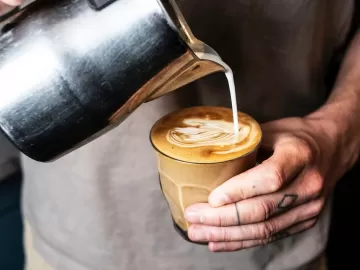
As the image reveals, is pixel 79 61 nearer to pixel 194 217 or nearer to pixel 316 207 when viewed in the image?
pixel 194 217

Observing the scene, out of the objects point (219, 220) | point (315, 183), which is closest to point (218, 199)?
point (219, 220)

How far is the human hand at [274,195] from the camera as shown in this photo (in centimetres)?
50

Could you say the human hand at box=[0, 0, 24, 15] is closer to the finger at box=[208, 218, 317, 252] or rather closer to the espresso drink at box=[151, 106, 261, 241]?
the espresso drink at box=[151, 106, 261, 241]

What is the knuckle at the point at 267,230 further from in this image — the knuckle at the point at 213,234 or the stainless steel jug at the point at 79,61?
the stainless steel jug at the point at 79,61

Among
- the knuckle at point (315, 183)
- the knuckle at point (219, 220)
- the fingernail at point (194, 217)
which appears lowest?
the knuckle at point (315, 183)

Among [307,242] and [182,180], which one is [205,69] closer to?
[182,180]

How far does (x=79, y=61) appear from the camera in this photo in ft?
1.38

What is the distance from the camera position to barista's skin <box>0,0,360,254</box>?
51 centimetres

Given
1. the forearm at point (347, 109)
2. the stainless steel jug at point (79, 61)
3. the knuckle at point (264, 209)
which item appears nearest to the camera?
the stainless steel jug at point (79, 61)

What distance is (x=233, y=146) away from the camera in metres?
0.52

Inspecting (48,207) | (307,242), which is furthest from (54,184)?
(307,242)

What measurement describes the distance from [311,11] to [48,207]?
375 mm

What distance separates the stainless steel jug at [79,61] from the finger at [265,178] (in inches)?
4.6

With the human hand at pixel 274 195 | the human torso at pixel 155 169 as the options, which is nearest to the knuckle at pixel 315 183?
the human hand at pixel 274 195
